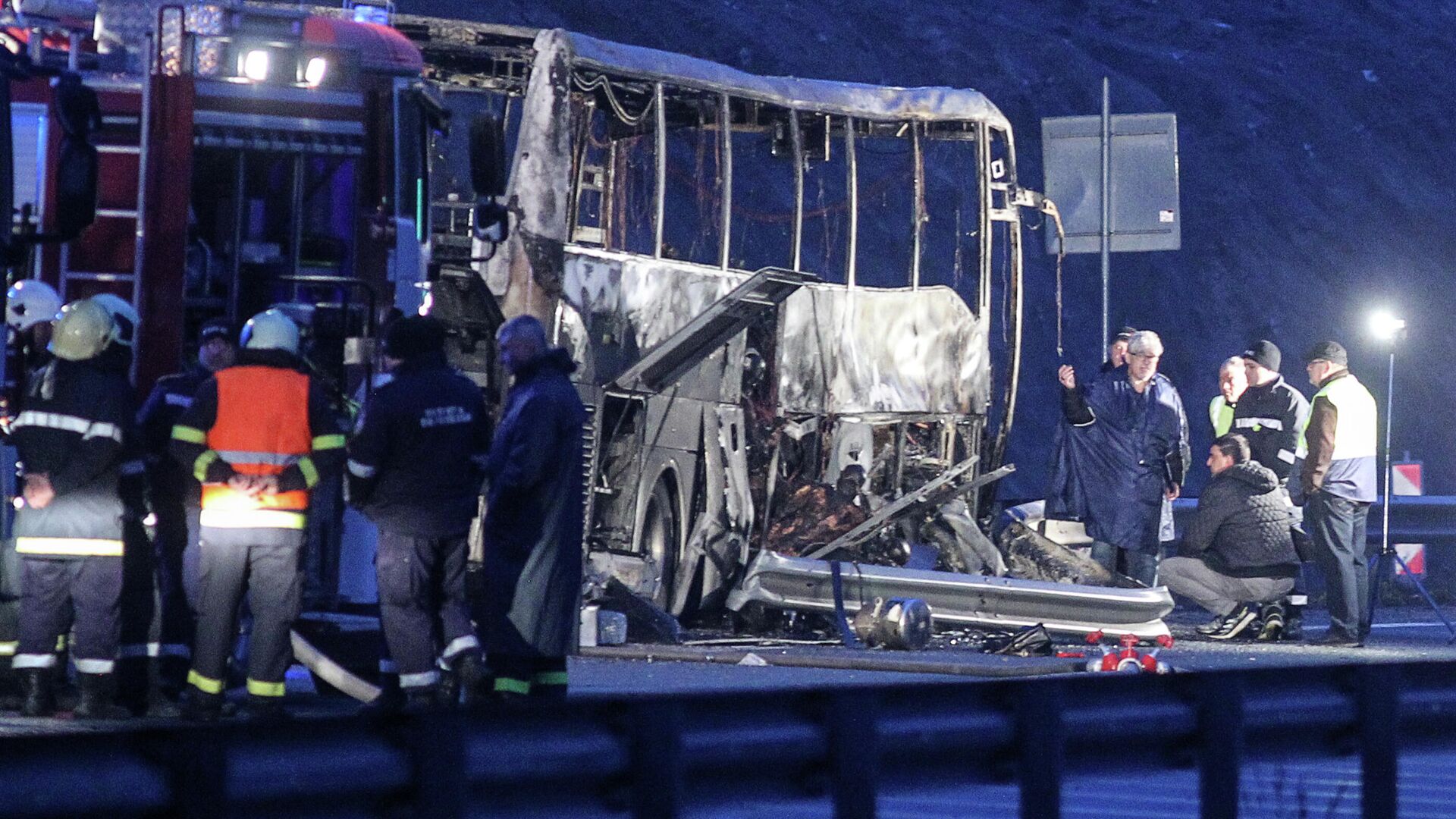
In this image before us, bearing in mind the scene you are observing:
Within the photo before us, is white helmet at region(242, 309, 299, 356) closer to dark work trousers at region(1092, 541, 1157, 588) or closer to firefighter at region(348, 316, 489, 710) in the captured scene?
firefighter at region(348, 316, 489, 710)

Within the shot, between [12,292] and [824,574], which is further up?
[12,292]

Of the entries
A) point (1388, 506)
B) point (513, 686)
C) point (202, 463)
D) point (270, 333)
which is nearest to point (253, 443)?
point (202, 463)

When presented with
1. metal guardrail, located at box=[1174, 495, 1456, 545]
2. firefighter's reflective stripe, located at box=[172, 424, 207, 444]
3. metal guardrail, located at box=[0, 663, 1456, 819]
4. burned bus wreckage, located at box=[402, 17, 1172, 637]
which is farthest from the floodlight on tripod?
metal guardrail, located at box=[0, 663, 1456, 819]

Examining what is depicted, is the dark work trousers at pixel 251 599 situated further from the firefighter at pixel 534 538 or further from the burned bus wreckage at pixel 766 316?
the burned bus wreckage at pixel 766 316

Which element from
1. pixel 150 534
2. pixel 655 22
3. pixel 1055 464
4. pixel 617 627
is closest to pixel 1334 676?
pixel 150 534

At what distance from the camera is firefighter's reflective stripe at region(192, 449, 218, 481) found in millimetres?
9227

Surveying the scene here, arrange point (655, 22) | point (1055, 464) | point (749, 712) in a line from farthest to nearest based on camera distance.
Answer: point (655, 22)
point (1055, 464)
point (749, 712)

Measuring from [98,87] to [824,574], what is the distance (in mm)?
5879

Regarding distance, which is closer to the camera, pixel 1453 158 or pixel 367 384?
pixel 367 384

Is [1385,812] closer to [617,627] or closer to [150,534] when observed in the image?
[150,534]

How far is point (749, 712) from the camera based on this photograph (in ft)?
15.4

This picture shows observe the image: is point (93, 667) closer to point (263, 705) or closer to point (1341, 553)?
point (263, 705)

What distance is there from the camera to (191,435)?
366 inches

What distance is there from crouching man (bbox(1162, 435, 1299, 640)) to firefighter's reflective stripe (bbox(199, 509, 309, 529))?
314 inches
